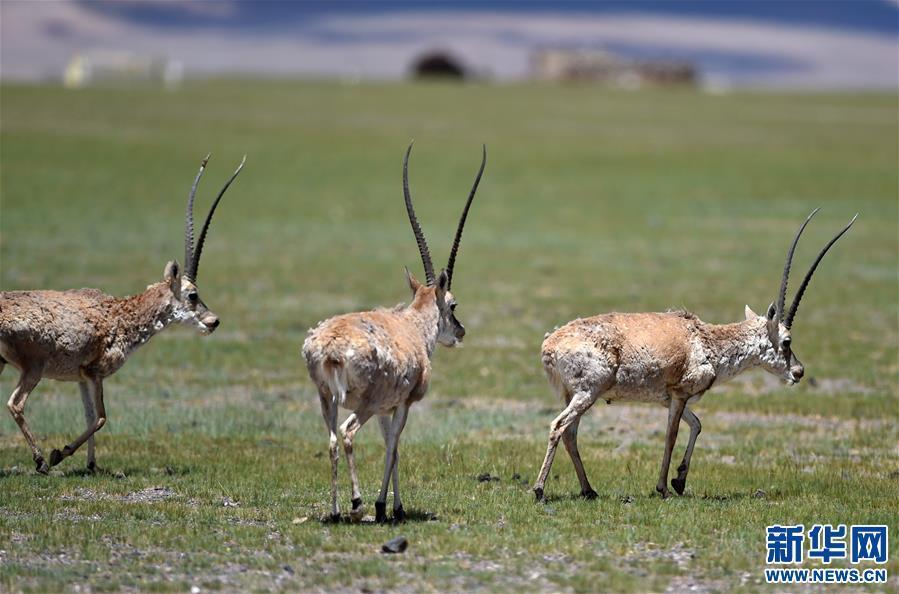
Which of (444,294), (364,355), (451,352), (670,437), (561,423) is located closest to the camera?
(364,355)

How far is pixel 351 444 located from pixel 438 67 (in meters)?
119

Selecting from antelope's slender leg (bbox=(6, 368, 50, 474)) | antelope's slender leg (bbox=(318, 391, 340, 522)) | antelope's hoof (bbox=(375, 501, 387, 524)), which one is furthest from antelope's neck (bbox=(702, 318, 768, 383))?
antelope's slender leg (bbox=(6, 368, 50, 474))

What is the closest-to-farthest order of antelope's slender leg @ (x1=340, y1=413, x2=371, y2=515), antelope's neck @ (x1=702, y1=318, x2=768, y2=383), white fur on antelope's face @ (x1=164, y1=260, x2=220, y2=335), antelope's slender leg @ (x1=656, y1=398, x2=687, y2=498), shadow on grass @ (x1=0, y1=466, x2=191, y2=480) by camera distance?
antelope's slender leg @ (x1=340, y1=413, x2=371, y2=515), antelope's slender leg @ (x1=656, y1=398, x2=687, y2=498), shadow on grass @ (x1=0, y1=466, x2=191, y2=480), antelope's neck @ (x1=702, y1=318, x2=768, y2=383), white fur on antelope's face @ (x1=164, y1=260, x2=220, y2=335)

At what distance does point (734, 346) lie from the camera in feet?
48.7

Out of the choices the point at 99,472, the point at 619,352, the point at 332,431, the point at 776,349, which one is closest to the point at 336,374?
the point at 332,431

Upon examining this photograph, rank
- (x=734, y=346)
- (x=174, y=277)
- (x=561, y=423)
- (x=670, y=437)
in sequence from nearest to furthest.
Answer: (x=561, y=423), (x=670, y=437), (x=734, y=346), (x=174, y=277)

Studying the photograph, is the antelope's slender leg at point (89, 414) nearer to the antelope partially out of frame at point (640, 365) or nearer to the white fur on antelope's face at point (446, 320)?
the white fur on antelope's face at point (446, 320)

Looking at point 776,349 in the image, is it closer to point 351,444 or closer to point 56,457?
point 351,444

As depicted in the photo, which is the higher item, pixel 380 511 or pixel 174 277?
pixel 174 277

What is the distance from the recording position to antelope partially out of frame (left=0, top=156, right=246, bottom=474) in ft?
46.9

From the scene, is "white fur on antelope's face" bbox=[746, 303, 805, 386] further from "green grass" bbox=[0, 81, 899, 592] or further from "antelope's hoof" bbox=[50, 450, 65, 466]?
"antelope's hoof" bbox=[50, 450, 65, 466]

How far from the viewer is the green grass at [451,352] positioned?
11750mm

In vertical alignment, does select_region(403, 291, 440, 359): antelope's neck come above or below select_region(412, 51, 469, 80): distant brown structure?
below

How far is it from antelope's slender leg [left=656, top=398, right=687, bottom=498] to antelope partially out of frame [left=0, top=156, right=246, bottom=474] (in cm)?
488
